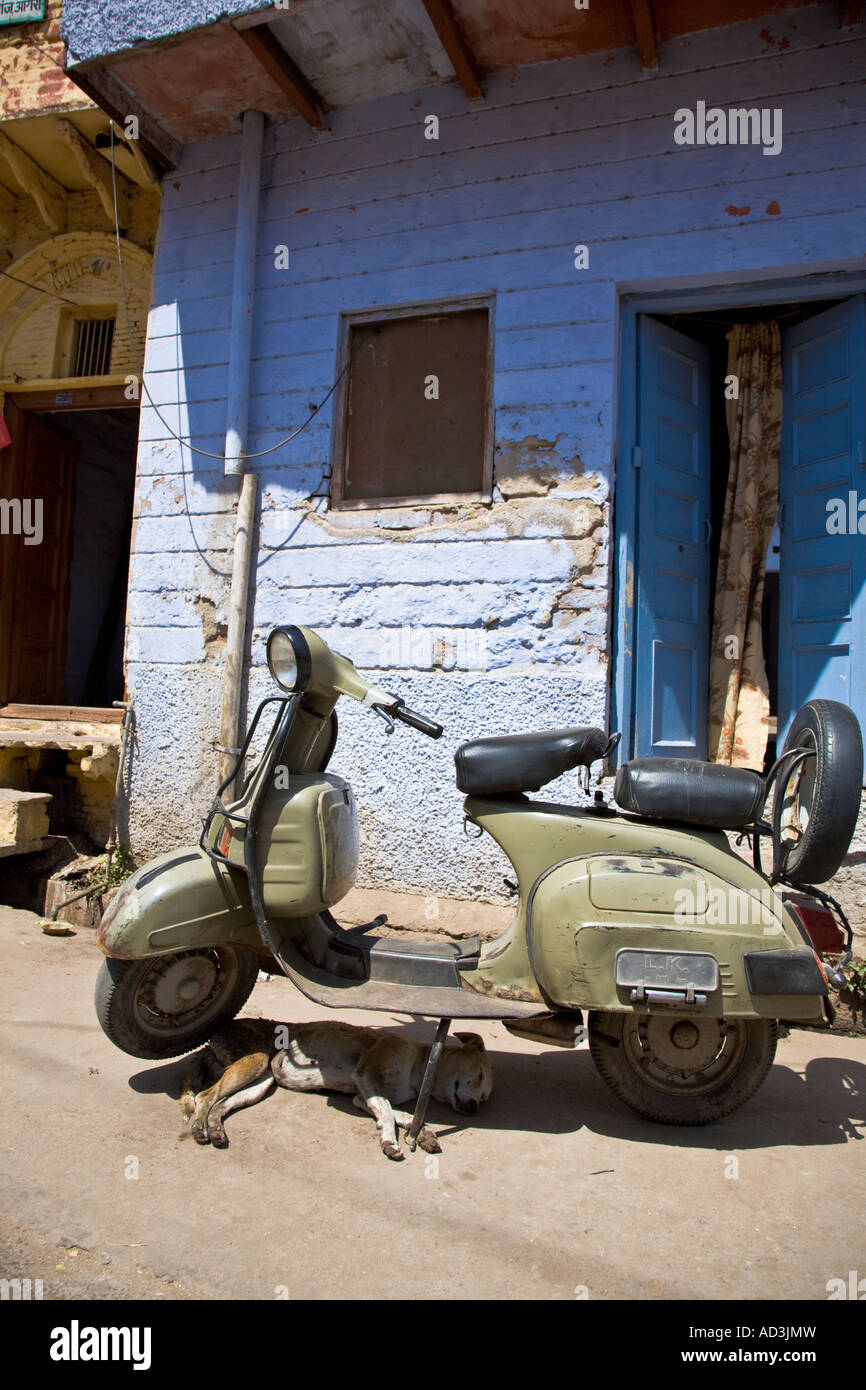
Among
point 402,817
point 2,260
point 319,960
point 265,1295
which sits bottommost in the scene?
point 265,1295

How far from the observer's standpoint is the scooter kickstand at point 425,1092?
258cm

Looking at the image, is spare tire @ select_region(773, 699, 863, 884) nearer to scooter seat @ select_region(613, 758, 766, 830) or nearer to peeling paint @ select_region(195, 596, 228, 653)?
scooter seat @ select_region(613, 758, 766, 830)

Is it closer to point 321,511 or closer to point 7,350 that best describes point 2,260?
point 7,350

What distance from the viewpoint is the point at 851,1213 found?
7.62ft

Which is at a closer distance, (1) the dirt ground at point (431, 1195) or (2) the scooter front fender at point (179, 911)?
(1) the dirt ground at point (431, 1195)

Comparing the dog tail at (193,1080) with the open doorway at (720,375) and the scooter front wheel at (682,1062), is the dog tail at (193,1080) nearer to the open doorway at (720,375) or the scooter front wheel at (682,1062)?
the scooter front wheel at (682,1062)

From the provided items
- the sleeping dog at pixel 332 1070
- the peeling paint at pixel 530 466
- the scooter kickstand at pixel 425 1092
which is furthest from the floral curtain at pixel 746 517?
the scooter kickstand at pixel 425 1092

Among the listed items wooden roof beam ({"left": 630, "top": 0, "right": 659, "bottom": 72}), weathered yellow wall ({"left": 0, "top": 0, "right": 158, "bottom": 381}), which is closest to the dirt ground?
wooden roof beam ({"left": 630, "top": 0, "right": 659, "bottom": 72})

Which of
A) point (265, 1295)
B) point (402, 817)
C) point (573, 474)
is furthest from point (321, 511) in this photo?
point (265, 1295)

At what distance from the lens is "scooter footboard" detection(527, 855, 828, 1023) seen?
2.49 metres

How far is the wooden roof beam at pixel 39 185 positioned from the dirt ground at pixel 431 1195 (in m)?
6.56

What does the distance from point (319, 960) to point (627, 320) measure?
3.90m

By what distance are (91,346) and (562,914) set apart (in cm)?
664

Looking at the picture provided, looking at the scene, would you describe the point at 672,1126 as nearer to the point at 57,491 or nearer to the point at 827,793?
the point at 827,793
